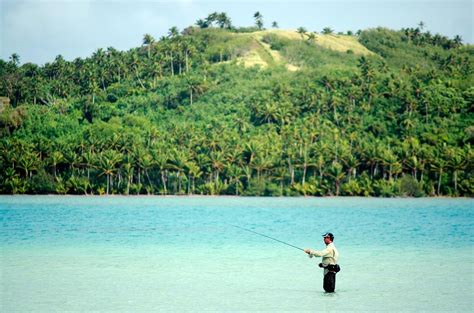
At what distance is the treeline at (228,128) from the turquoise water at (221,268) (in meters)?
54.4

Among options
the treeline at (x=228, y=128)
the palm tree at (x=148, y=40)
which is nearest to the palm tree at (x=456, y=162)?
the treeline at (x=228, y=128)

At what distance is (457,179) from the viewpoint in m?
106

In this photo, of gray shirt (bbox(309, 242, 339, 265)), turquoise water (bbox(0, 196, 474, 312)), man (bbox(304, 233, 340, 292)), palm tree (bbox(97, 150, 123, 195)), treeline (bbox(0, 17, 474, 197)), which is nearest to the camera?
man (bbox(304, 233, 340, 292))

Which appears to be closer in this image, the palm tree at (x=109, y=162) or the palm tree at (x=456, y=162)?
the palm tree at (x=456, y=162)

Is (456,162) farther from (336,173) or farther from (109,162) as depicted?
(109,162)

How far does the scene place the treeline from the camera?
108 meters

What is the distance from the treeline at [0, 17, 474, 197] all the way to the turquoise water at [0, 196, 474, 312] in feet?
178

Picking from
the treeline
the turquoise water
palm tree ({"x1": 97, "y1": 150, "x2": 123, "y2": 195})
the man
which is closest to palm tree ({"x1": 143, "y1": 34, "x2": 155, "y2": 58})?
the treeline

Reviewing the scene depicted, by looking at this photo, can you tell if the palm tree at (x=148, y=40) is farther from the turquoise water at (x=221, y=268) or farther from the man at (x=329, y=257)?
the man at (x=329, y=257)

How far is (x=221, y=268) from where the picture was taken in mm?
27844

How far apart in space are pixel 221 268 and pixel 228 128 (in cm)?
9602

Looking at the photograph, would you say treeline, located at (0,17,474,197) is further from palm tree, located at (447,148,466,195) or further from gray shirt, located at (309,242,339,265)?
gray shirt, located at (309,242,339,265)

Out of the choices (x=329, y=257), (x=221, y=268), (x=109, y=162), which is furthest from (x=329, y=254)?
(x=109, y=162)

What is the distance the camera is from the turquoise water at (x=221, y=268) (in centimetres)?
2073
